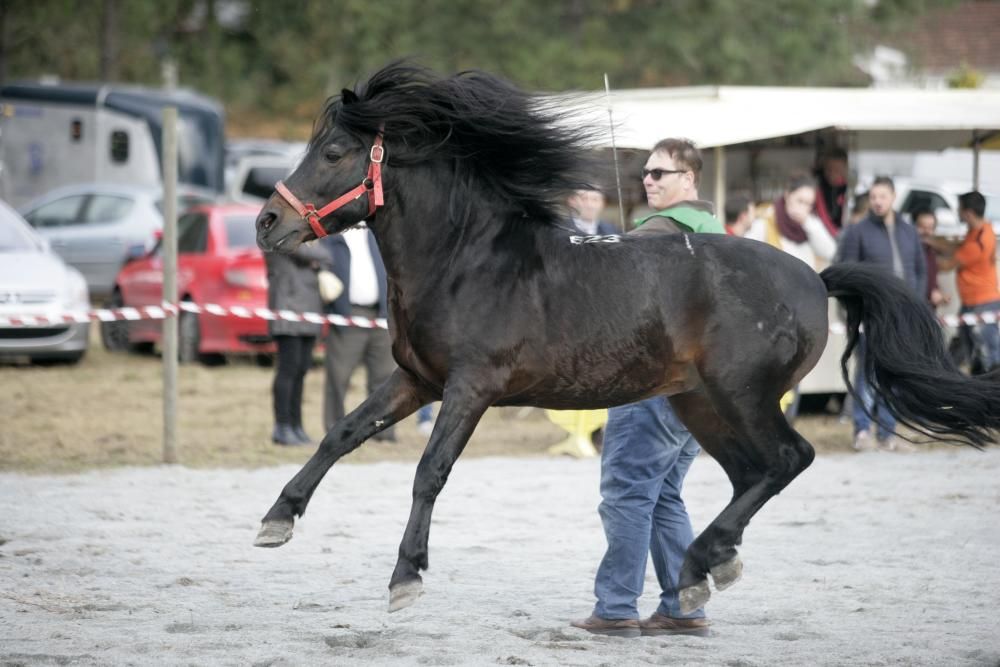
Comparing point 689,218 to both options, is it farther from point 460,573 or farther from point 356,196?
point 460,573

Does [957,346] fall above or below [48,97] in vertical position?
below

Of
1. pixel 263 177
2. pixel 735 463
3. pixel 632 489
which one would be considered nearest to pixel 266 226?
pixel 632 489

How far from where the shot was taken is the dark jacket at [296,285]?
11398mm

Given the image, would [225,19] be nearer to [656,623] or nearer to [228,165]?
[228,165]

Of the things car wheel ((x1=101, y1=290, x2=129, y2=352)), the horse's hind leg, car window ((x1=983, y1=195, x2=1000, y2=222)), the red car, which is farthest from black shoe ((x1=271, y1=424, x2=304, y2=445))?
car window ((x1=983, y1=195, x2=1000, y2=222))

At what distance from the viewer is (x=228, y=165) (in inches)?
1483

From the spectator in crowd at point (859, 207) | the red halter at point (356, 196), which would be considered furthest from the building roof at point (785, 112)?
the red halter at point (356, 196)

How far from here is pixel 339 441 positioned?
5656 mm

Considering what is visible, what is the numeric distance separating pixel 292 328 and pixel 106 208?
10.7 m

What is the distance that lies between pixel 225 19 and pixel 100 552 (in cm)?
3744

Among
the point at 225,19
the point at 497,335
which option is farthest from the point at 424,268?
the point at 225,19

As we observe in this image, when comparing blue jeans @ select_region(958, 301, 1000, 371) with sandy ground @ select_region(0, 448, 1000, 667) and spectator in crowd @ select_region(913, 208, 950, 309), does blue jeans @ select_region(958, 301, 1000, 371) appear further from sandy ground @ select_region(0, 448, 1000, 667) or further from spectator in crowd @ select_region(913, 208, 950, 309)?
sandy ground @ select_region(0, 448, 1000, 667)

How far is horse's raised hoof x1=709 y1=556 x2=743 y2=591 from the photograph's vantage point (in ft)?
18.8

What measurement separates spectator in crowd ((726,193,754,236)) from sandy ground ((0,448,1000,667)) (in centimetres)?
196
